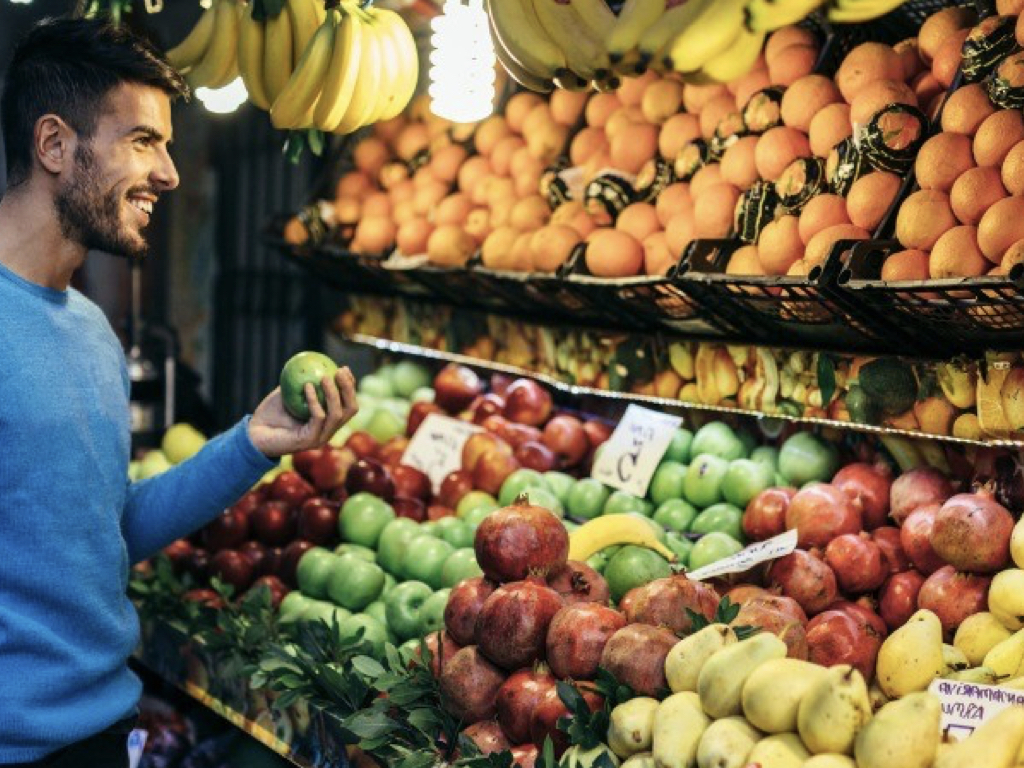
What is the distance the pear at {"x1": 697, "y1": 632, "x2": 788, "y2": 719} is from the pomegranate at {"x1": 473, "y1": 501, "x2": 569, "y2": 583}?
2.15ft

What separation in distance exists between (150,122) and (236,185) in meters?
5.84

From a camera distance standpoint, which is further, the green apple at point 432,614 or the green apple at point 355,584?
the green apple at point 355,584

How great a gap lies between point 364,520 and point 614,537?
40.8 inches

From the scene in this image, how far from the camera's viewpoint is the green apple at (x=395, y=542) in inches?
153

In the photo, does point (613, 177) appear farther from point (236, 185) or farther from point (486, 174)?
point (236, 185)

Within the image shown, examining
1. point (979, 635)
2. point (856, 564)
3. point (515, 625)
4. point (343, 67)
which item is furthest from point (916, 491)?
point (343, 67)

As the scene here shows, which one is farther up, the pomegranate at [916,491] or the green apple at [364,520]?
the pomegranate at [916,491]

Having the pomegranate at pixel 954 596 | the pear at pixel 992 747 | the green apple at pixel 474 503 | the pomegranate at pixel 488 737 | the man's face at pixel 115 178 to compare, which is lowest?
the pomegranate at pixel 488 737

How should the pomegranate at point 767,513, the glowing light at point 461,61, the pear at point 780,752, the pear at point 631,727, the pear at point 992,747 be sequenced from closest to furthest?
the pear at point 992,747
the pear at point 780,752
the pear at point 631,727
the glowing light at point 461,61
the pomegranate at point 767,513

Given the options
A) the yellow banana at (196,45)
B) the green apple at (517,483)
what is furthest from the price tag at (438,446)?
the yellow banana at (196,45)

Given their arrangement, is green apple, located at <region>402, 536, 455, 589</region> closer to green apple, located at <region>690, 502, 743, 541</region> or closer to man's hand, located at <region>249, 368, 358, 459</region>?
green apple, located at <region>690, 502, 743, 541</region>

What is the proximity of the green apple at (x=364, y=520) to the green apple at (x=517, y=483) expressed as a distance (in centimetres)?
36

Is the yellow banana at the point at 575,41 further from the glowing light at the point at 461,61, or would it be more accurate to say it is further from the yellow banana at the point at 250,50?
the yellow banana at the point at 250,50

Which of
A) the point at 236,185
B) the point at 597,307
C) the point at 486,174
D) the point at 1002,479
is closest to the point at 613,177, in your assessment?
the point at 597,307
